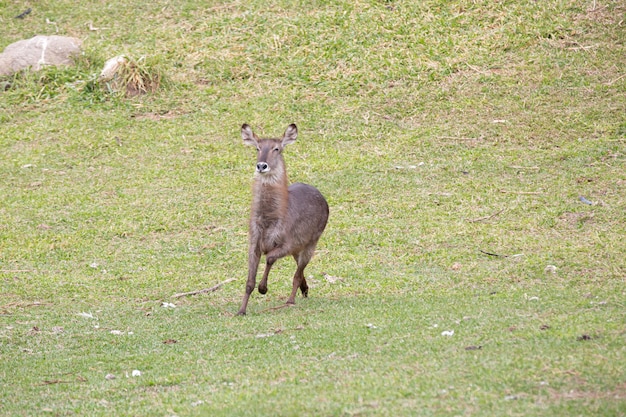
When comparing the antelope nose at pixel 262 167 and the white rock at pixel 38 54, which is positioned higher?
the antelope nose at pixel 262 167

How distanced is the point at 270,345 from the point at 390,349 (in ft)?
3.30

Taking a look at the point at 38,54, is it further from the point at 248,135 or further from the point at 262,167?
the point at 262,167

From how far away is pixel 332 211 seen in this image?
12469 millimetres

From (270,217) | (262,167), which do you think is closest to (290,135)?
(262,167)

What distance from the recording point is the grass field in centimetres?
639

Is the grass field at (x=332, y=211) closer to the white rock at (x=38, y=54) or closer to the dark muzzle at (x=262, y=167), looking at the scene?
the white rock at (x=38, y=54)

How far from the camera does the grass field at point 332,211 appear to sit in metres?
6.39

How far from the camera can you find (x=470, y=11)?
17.6 m

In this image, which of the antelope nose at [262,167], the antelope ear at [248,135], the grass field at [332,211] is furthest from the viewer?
the antelope ear at [248,135]

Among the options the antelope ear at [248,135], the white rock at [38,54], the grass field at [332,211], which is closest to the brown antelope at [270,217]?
the antelope ear at [248,135]

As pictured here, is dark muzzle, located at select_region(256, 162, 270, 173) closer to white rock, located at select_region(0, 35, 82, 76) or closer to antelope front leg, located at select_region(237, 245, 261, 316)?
antelope front leg, located at select_region(237, 245, 261, 316)

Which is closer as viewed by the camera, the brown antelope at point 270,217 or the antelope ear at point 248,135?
the brown antelope at point 270,217

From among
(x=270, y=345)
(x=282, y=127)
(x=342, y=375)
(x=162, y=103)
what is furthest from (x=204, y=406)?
(x=162, y=103)

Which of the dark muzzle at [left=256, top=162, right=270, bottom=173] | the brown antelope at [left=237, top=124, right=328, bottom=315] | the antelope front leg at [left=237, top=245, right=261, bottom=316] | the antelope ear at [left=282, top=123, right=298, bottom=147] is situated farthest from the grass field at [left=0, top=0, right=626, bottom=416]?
the antelope ear at [left=282, top=123, right=298, bottom=147]
